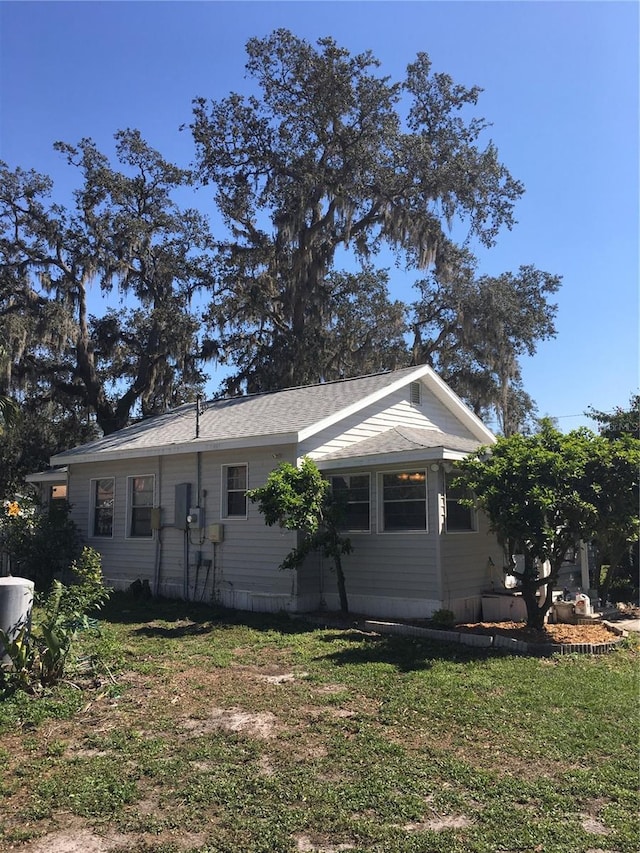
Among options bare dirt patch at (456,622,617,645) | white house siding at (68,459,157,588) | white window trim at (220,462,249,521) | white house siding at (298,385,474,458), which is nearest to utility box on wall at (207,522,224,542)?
white window trim at (220,462,249,521)

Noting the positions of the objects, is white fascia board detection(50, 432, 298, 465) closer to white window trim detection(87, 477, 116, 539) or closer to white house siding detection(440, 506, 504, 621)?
white window trim detection(87, 477, 116, 539)

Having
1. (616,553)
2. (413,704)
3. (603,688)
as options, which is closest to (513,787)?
(413,704)

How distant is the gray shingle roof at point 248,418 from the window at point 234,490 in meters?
0.66

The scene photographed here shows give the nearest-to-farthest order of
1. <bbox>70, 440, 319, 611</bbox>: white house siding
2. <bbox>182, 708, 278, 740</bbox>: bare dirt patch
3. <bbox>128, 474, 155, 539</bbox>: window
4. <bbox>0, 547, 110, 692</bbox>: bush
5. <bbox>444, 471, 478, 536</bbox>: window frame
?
<bbox>182, 708, 278, 740</bbox>: bare dirt patch < <bbox>0, 547, 110, 692</bbox>: bush < <bbox>444, 471, 478, 536</bbox>: window frame < <bbox>70, 440, 319, 611</bbox>: white house siding < <bbox>128, 474, 155, 539</bbox>: window

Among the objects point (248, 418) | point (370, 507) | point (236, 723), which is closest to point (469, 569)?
point (370, 507)

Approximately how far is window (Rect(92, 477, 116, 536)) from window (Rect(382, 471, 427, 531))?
6887mm

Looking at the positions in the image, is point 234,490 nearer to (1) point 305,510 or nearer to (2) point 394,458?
(1) point 305,510

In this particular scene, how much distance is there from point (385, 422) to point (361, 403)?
102 centimetres

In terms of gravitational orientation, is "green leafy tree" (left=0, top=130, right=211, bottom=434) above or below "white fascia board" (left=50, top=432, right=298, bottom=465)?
above

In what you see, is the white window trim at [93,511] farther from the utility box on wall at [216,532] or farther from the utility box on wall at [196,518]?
the utility box on wall at [216,532]

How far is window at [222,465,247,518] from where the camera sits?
39.8ft

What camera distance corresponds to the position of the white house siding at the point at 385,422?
11.8 meters

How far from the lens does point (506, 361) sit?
24.3 metres

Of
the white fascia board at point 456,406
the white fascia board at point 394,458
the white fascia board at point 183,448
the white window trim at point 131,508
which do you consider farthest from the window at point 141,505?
the white fascia board at point 456,406
